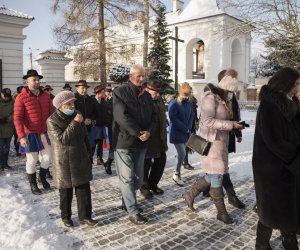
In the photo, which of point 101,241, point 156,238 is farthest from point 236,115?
point 101,241

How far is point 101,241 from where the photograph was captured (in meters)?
3.75

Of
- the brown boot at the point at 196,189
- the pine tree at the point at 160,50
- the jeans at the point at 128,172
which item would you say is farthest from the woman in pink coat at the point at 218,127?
the pine tree at the point at 160,50

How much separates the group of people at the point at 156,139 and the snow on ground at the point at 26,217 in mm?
291

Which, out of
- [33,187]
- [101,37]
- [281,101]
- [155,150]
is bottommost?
[33,187]

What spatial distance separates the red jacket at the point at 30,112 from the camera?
5422 mm

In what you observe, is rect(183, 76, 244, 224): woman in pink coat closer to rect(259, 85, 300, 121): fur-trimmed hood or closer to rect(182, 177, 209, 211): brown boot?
rect(182, 177, 209, 211): brown boot

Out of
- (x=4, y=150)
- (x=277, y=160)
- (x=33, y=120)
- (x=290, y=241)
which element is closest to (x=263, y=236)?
(x=290, y=241)

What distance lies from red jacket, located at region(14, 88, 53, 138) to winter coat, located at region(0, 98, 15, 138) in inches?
92.3

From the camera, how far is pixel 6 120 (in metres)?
7.68

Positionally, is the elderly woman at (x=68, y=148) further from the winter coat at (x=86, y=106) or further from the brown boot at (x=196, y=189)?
the winter coat at (x=86, y=106)

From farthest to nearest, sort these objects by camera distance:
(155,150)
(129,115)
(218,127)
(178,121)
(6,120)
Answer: (6,120)
(178,121)
(155,150)
(129,115)
(218,127)

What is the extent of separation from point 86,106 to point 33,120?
148cm

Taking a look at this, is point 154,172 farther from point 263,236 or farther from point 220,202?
point 263,236

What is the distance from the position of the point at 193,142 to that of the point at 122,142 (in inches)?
38.1
